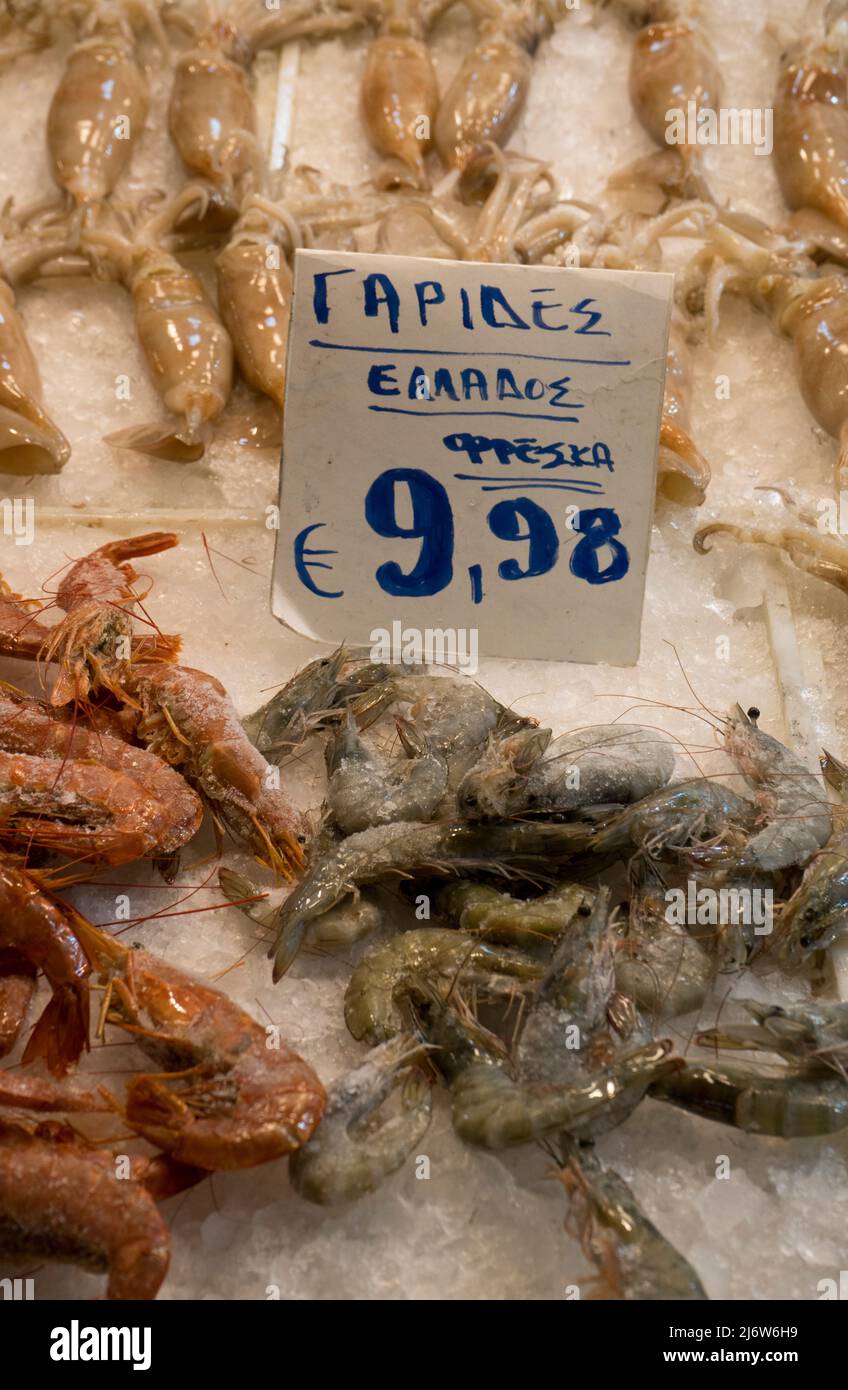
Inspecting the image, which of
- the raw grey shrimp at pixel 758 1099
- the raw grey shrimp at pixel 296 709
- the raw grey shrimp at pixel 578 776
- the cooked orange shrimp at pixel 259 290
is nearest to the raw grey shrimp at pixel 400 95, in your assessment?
the cooked orange shrimp at pixel 259 290

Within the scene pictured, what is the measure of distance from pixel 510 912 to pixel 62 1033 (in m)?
0.73

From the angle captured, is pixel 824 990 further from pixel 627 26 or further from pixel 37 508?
pixel 627 26

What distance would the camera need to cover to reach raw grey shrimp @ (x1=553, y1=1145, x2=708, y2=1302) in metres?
1.52

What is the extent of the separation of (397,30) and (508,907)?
3.03m

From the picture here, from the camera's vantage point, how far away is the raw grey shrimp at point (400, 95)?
3.48 meters

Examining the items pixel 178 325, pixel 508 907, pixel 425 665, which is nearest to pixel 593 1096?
pixel 508 907

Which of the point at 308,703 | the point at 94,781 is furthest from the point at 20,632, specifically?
the point at 308,703

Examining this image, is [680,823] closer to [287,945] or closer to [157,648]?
[287,945]

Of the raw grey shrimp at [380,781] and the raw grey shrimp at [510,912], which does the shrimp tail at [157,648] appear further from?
the raw grey shrimp at [510,912]

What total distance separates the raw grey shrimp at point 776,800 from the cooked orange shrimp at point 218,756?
803 millimetres

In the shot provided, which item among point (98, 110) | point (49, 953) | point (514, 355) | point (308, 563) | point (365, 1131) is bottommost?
point (365, 1131)

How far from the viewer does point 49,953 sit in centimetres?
184

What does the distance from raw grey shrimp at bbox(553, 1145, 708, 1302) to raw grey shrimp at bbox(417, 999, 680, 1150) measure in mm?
64

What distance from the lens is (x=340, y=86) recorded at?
3.74 m
